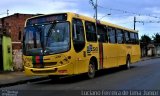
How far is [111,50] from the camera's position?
80.3 ft

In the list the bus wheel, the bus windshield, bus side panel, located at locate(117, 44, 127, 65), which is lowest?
the bus wheel

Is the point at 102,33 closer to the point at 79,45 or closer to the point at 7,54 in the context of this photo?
the point at 79,45

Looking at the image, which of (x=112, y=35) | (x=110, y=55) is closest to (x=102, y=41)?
(x=110, y=55)

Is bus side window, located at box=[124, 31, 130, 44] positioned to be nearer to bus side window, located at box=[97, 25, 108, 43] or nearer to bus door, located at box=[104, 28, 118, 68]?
bus door, located at box=[104, 28, 118, 68]

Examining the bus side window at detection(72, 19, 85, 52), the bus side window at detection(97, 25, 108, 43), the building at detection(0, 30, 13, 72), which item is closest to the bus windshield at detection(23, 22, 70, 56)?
the bus side window at detection(72, 19, 85, 52)

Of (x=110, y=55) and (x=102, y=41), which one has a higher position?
(x=102, y=41)

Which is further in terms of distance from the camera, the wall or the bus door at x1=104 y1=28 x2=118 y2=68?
the wall

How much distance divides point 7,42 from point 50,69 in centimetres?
922

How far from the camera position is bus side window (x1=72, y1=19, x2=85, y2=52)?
61.9 ft

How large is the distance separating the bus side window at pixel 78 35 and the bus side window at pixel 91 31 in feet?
2.59

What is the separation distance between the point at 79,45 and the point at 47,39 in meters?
1.61

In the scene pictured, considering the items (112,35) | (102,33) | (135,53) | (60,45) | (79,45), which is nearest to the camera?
(60,45)

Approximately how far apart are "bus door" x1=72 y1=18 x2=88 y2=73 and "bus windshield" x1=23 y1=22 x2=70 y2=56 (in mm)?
489

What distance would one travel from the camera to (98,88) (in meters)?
16.0
